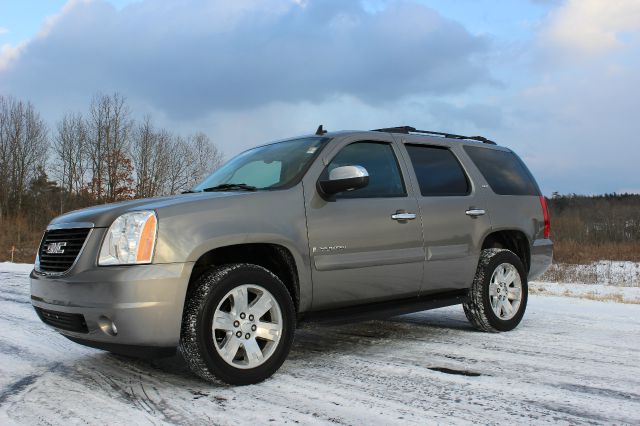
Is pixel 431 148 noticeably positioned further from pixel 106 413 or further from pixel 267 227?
pixel 106 413

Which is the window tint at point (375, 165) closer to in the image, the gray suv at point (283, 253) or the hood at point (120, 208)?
the gray suv at point (283, 253)

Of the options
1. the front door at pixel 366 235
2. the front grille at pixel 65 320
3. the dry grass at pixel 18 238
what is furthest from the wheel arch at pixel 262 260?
the dry grass at pixel 18 238

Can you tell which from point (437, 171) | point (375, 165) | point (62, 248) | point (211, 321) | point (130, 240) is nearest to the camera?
point (130, 240)

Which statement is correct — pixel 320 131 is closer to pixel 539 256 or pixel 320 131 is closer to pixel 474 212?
pixel 474 212

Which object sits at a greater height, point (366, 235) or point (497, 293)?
point (366, 235)

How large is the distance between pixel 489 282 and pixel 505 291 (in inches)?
13.4

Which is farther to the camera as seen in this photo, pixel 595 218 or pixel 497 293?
pixel 595 218

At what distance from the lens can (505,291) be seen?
561cm

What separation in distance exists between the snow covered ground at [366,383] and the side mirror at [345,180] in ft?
4.45

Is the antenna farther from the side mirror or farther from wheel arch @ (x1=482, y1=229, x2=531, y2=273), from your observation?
wheel arch @ (x1=482, y1=229, x2=531, y2=273)

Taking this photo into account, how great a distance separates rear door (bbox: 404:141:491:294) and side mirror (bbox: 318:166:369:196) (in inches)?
39.2

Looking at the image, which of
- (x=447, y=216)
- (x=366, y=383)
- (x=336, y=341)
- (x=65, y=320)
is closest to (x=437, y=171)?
(x=447, y=216)

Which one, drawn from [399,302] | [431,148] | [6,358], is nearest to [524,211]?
[431,148]

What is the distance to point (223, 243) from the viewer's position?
11.8 ft
